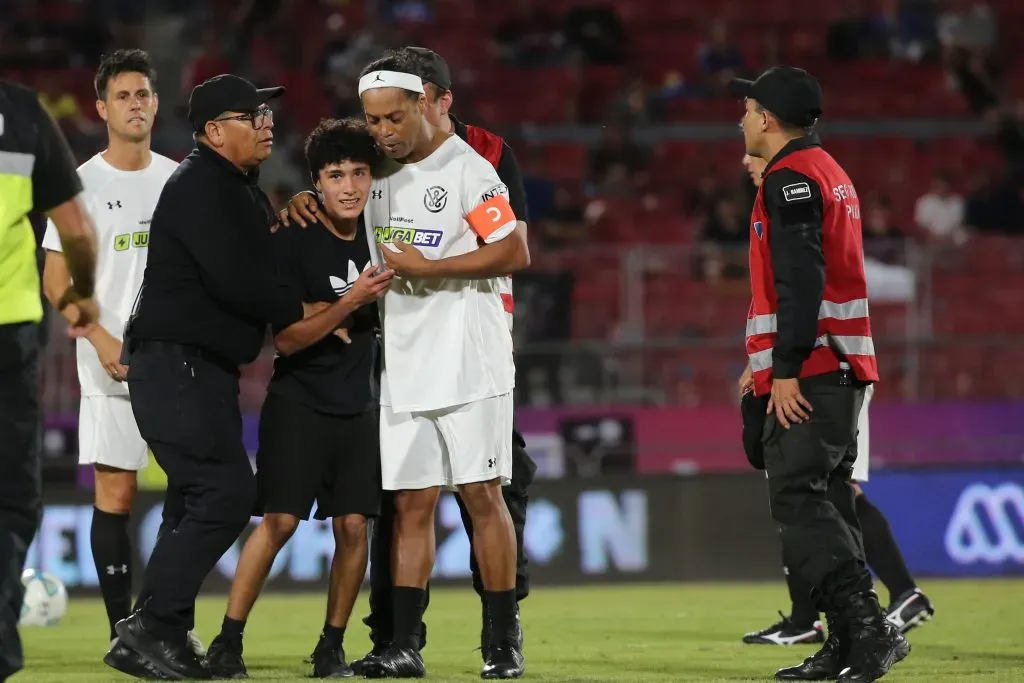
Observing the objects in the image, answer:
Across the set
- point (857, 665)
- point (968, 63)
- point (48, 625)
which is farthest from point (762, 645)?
point (968, 63)

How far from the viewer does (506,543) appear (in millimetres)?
6473

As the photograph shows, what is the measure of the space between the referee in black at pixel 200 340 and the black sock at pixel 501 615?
3.39ft

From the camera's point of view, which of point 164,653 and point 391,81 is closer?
point 164,653

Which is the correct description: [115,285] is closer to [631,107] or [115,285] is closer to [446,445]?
[446,445]

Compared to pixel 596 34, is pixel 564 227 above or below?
below

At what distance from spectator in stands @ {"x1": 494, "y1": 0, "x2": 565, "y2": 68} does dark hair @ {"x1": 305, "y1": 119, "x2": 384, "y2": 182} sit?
484 inches

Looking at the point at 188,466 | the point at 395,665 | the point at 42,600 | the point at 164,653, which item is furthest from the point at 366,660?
the point at 42,600

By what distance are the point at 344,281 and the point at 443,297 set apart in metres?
0.43

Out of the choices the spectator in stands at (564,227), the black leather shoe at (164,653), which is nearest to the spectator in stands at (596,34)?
the spectator in stands at (564,227)

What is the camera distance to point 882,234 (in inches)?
597

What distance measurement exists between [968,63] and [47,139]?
1511cm

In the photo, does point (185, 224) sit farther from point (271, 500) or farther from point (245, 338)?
point (271, 500)

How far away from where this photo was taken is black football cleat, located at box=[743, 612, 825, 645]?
8.02m

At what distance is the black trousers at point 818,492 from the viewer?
6.17 meters
